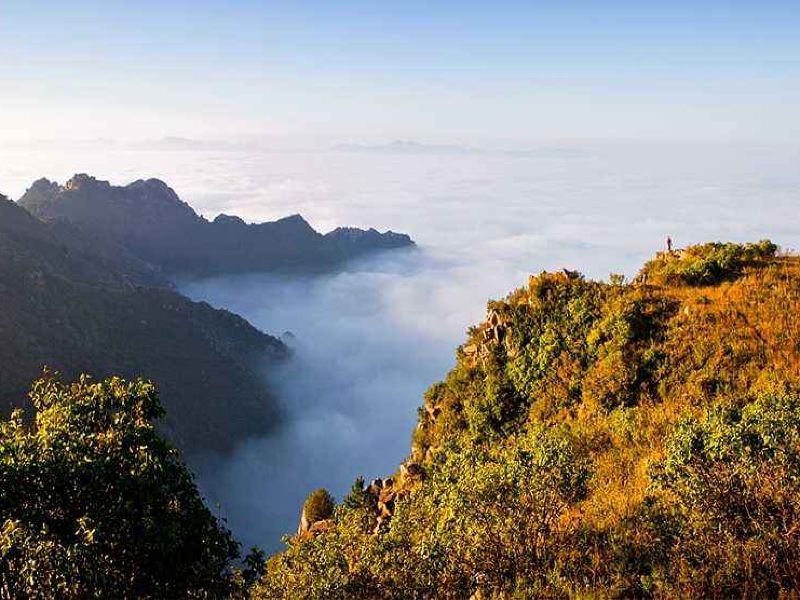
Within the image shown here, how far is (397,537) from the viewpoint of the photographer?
12.8 m

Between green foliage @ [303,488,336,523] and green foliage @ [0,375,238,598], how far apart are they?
78.4ft

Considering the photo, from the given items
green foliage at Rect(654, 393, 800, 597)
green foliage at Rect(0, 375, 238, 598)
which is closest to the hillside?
green foliage at Rect(654, 393, 800, 597)

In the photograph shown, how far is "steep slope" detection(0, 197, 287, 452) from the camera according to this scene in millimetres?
121188

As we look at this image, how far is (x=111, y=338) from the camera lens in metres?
142

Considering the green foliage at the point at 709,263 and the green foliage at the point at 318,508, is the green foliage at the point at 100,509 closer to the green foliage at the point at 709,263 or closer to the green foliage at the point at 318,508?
the green foliage at the point at 318,508

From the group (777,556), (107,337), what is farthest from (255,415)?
(777,556)

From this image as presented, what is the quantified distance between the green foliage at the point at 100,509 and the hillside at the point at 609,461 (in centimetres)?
254

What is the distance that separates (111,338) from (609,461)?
148186 mm

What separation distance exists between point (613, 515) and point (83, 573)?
11.4 metres

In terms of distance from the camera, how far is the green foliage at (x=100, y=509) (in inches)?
332

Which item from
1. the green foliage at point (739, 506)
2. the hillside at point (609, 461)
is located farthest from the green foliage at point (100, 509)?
the green foliage at point (739, 506)

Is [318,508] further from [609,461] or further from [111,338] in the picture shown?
[111,338]

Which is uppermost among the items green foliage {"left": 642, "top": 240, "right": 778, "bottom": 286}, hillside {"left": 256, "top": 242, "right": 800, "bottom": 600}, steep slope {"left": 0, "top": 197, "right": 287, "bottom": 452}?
green foliage {"left": 642, "top": 240, "right": 778, "bottom": 286}

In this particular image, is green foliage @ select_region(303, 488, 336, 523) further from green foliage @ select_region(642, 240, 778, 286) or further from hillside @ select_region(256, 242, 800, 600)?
green foliage @ select_region(642, 240, 778, 286)
